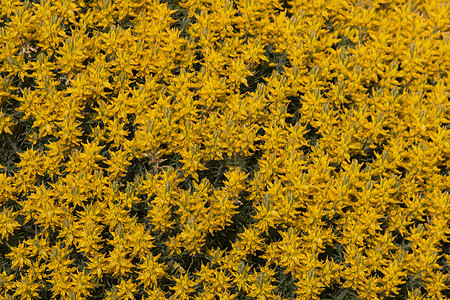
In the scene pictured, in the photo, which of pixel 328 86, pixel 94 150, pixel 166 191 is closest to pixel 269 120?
pixel 328 86

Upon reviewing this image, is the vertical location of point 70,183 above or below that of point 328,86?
below

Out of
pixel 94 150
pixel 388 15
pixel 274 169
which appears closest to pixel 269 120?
pixel 274 169

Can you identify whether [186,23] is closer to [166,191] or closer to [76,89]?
[76,89]

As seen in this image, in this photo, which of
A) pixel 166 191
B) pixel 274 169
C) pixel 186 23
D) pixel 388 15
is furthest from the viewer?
pixel 388 15

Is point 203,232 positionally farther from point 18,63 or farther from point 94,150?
point 18,63

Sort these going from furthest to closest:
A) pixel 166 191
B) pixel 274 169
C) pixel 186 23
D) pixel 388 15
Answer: pixel 388 15
pixel 186 23
pixel 274 169
pixel 166 191

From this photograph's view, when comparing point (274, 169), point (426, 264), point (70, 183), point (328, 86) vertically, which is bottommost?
point (70, 183)

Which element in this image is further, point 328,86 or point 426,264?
point 328,86
